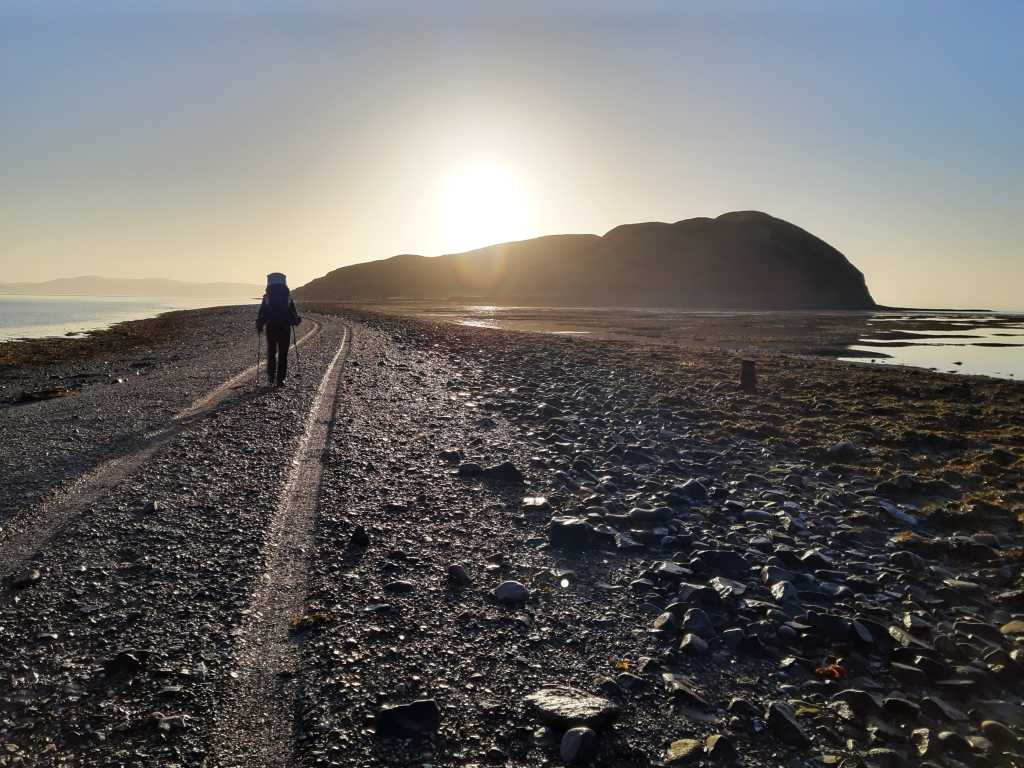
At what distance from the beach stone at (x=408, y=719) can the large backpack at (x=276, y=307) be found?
15.6m

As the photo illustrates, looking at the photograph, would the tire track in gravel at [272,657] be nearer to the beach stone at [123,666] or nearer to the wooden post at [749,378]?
the beach stone at [123,666]

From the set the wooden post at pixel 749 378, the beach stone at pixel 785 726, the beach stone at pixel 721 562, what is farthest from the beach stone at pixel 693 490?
the wooden post at pixel 749 378

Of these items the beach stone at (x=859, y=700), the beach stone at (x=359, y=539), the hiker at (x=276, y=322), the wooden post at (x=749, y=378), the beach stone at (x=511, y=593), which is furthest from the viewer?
the wooden post at (x=749, y=378)

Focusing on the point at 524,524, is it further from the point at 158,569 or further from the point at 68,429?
the point at 68,429

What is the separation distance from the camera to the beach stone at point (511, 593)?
6.21 meters

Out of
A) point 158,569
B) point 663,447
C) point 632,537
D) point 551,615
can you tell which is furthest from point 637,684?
point 663,447

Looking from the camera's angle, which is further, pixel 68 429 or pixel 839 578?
pixel 68 429

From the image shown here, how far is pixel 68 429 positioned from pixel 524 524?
32.0 ft

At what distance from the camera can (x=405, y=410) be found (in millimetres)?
15781


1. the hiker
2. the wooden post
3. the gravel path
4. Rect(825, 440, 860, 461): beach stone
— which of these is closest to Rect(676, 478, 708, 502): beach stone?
Rect(825, 440, 860, 461): beach stone

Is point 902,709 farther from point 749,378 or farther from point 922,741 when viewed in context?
point 749,378

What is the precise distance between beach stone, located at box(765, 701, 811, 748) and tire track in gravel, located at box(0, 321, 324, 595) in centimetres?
697

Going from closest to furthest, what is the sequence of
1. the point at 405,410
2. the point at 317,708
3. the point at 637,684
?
the point at 317,708 < the point at 637,684 < the point at 405,410

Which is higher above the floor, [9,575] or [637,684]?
[9,575]
